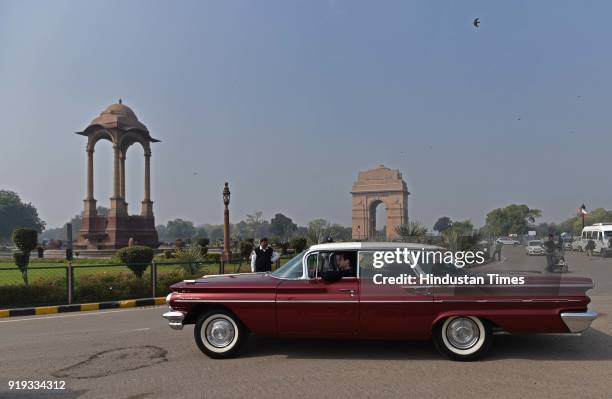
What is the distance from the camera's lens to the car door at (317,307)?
6219 mm

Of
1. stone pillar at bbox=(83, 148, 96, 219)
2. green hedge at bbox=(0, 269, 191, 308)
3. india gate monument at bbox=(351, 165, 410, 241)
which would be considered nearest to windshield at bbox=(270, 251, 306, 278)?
green hedge at bbox=(0, 269, 191, 308)

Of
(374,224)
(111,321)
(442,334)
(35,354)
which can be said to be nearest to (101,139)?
(111,321)

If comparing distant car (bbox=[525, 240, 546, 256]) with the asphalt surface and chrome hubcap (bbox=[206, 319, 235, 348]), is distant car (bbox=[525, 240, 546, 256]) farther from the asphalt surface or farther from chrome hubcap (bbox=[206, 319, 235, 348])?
chrome hubcap (bbox=[206, 319, 235, 348])

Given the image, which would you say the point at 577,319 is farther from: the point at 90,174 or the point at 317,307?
the point at 90,174

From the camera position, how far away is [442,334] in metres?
6.17

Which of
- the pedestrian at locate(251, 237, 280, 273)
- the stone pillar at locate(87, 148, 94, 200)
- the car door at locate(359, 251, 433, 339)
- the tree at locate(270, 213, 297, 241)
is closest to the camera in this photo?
the car door at locate(359, 251, 433, 339)

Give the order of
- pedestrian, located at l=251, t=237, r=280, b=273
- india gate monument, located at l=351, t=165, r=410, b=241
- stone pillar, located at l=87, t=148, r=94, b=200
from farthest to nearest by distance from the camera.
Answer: india gate monument, located at l=351, t=165, r=410, b=241
stone pillar, located at l=87, t=148, r=94, b=200
pedestrian, located at l=251, t=237, r=280, b=273

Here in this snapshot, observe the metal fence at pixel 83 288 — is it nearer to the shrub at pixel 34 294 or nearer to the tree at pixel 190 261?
the shrub at pixel 34 294

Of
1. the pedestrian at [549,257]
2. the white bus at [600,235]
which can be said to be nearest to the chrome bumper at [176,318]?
the pedestrian at [549,257]

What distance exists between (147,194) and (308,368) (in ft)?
143

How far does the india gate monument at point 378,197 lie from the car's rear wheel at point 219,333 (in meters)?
81.4

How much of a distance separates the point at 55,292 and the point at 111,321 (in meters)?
3.82

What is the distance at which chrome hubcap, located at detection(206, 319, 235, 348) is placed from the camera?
654 centimetres

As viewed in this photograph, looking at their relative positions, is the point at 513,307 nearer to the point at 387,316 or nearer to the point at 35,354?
the point at 387,316
